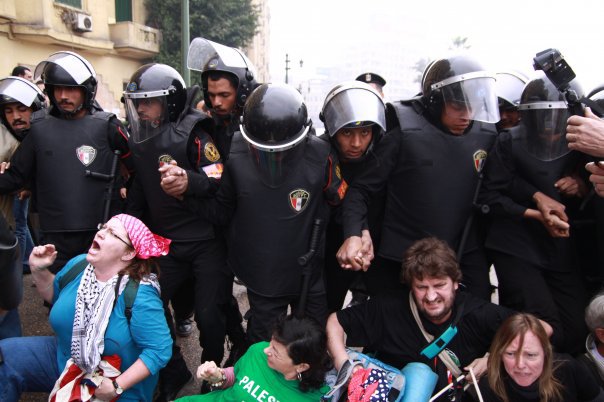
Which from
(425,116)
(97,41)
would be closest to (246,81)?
(425,116)

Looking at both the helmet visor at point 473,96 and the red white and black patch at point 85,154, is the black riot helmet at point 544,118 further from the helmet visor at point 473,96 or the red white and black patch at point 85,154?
the red white and black patch at point 85,154

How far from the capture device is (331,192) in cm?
264

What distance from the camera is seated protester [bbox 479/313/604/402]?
84.6 inches

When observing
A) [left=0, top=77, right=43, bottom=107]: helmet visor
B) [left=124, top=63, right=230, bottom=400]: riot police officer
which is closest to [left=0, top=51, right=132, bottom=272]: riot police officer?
[left=124, top=63, right=230, bottom=400]: riot police officer

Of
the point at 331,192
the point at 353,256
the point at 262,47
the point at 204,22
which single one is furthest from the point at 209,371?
the point at 262,47

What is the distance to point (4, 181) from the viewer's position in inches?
123

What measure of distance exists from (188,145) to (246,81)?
0.63m

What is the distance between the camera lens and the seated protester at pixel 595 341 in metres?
2.45

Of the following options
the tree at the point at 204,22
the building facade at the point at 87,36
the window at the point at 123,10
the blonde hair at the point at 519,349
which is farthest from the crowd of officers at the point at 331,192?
the window at the point at 123,10

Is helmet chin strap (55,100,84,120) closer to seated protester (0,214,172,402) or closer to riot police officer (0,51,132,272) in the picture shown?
riot police officer (0,51,132,272)

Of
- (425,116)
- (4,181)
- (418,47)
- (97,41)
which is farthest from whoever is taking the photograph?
(418,47)

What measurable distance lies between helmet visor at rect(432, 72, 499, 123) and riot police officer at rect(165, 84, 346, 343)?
0.75 m

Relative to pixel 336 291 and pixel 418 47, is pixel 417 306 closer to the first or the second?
pixel 336 291

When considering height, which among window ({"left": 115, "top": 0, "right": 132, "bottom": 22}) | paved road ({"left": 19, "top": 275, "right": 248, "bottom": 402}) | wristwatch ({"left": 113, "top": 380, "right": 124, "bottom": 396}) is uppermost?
window ({"left": 115, "top": 0, "right": 132, "bottom": 22})
